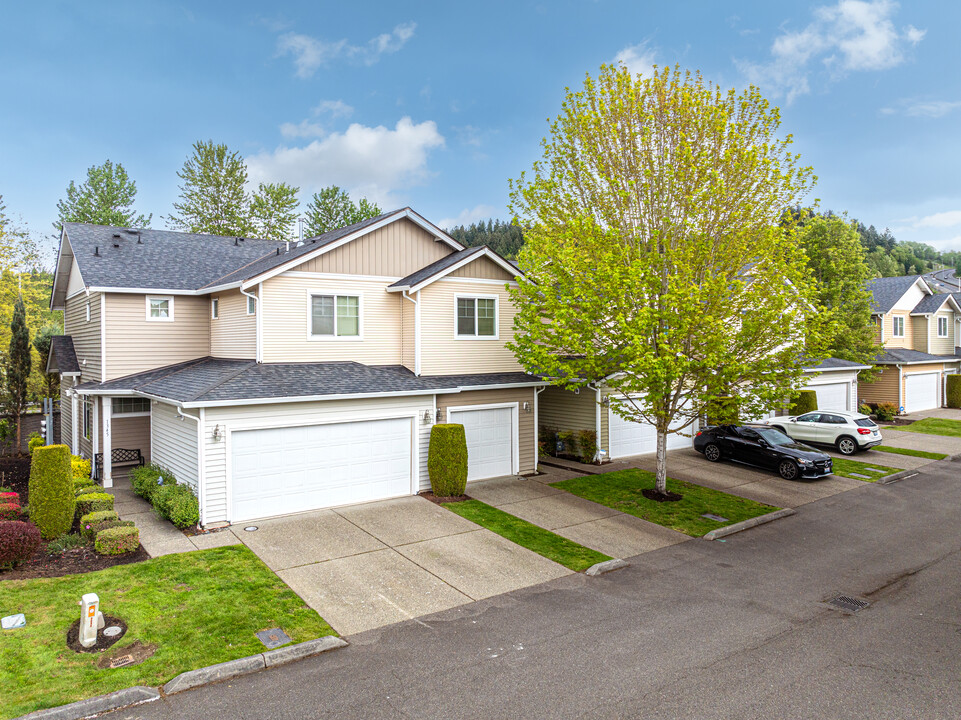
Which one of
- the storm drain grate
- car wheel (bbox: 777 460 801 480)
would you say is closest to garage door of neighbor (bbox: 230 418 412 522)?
the storm drain grate

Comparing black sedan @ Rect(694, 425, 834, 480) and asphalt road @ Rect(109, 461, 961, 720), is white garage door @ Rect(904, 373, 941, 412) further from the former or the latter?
asphalt road @ Rect(109, 461, 961, 720)

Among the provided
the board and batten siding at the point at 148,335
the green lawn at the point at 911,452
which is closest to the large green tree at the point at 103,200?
A: the board and batten siding at the point at 148,335

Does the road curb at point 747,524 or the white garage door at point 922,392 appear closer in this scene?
the road curb at point 747,524

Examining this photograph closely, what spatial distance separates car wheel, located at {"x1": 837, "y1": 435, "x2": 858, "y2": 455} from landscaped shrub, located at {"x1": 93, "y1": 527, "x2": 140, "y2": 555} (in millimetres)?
24331

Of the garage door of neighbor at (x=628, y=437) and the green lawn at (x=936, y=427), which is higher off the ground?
the garage door of neighbor at (x=628, y=437)

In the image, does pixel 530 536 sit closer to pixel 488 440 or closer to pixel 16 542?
pixel 488 440

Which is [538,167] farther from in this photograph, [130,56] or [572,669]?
[130,56]

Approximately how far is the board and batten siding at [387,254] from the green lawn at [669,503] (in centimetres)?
827

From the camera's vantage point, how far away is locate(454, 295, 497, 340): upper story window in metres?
17.0

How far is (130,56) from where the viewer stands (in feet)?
73.9

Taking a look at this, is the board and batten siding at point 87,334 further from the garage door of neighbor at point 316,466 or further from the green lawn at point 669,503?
the green lawn at point 669,503

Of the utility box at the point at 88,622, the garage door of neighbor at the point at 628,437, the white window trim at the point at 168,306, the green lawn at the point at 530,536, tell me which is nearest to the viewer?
the utility box at the point at 88,622

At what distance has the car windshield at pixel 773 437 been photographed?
19.0 m

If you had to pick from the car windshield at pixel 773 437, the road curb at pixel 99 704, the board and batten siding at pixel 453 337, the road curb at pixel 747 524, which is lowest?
the road curb at pixel 747 524
